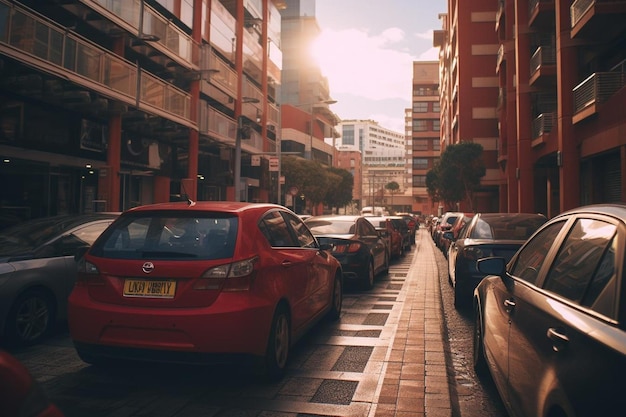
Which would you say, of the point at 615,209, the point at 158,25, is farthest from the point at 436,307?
the point at 158,25

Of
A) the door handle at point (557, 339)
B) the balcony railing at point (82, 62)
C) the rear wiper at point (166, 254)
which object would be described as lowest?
the door handle at point (557, 339)

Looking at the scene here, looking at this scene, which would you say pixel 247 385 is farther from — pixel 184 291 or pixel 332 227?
pixel 332 227

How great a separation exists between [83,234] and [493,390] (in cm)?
513

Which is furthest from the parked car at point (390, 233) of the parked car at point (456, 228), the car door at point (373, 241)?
the car door at point (373, 241)

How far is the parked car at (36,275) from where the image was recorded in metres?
5.37

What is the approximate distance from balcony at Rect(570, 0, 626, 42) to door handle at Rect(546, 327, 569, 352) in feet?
60.8

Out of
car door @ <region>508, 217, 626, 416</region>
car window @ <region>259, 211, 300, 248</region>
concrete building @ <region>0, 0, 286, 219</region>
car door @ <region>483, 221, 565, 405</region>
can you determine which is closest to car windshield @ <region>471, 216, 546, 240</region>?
car window @ <region>259, 211, 300, 248</region>

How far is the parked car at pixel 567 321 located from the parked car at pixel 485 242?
3784mm

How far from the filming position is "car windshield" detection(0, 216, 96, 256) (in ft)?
19.2

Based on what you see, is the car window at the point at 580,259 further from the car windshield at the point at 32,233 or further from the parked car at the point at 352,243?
the parked car at the point at 352,243

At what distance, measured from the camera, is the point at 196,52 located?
2452cm

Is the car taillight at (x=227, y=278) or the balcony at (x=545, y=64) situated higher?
the balcony at (x=545, y=64)

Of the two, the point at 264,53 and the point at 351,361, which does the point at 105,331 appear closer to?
the point at 351,361

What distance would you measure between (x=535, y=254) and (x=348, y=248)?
251 inches
